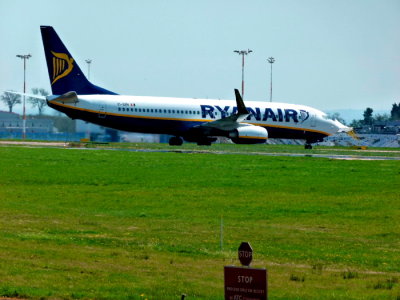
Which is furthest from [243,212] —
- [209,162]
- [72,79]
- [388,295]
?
[72,79]

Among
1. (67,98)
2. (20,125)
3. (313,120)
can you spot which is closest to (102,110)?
(67,98)

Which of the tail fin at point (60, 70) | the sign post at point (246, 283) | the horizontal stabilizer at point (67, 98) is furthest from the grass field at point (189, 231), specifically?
the tail fin at point (60, 70)

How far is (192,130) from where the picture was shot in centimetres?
7500

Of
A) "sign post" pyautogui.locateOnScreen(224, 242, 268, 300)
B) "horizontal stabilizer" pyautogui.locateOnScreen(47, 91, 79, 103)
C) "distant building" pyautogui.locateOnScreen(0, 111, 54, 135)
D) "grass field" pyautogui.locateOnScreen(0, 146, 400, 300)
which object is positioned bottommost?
"grass field" pyautogui.locateOnScreen(0, 146, 400, 300)

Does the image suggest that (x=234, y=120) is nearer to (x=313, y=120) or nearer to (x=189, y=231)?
(x=313, y=120)

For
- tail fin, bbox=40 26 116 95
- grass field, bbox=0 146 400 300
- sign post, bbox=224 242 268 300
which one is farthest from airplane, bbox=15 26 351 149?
sign post, bbox=224 242 268 300

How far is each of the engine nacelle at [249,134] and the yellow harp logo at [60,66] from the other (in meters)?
15.2

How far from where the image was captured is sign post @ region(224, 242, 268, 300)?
11.4 metres

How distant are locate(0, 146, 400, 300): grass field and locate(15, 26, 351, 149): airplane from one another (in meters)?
23.2

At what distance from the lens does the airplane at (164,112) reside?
70.4 m

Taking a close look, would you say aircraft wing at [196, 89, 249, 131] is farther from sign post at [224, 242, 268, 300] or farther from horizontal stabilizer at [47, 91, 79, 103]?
sign post at [224, 242, 268, 300]

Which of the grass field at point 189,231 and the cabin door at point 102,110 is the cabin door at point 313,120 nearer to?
the cabin door at point 102,110

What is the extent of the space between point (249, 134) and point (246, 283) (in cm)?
5907

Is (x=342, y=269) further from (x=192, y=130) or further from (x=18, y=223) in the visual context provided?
(x=192, y=130)
